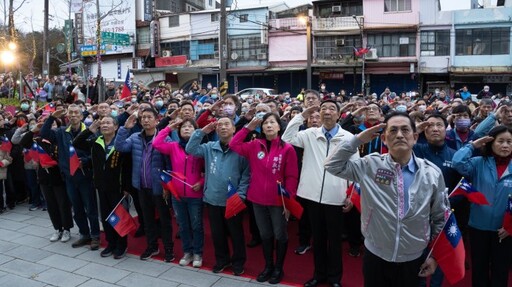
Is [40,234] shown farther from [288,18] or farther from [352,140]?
[288,18]

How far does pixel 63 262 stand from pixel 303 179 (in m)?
3.34

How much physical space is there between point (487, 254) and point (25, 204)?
799 centimetres

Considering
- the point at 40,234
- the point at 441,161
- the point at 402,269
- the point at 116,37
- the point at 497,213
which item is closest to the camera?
the point at 402,269

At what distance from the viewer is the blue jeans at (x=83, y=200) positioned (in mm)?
5715

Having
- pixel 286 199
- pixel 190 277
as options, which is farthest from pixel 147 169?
pixel 286 199

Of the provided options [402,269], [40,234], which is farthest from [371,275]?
[40,234]

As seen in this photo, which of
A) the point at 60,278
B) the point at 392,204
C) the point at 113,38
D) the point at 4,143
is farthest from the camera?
the point at 113,38

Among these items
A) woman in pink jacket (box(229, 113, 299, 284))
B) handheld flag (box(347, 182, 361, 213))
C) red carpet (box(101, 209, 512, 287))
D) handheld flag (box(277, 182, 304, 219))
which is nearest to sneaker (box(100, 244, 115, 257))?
red carpet (box(101, 209, 512, 287))

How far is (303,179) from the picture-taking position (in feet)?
14.7

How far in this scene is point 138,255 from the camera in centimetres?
559

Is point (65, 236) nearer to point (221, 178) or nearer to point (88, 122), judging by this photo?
point (88, 122)

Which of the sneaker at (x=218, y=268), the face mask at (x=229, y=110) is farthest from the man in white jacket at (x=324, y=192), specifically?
the face mask at (x=229, y=110)

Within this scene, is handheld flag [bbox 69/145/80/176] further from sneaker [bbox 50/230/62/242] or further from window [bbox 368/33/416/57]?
window [bbox 368/33/416/57]

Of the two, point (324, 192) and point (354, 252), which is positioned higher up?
Answer: point (324, 192)
